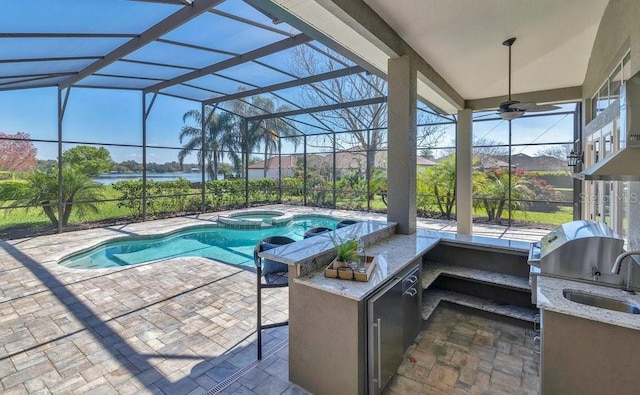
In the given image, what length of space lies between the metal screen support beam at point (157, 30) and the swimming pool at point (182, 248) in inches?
150

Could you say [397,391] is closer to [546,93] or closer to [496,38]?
[496,38]

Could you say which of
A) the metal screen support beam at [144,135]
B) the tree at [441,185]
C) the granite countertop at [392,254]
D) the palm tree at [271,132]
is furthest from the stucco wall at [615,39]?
the palm tree at [271,132]

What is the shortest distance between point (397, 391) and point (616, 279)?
1716 millimetres

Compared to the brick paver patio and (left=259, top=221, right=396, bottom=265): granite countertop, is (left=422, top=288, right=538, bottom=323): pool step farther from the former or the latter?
the brick paver patio

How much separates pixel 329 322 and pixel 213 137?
12299mm

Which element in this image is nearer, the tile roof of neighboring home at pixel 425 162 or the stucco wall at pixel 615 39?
the stucco wall at pixel 615 39

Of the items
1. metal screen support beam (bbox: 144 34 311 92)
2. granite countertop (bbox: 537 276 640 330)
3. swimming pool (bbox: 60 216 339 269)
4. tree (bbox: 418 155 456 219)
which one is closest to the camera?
granite countertop (bbox: 537 276 640 330)

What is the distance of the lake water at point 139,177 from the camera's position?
900 centimetres

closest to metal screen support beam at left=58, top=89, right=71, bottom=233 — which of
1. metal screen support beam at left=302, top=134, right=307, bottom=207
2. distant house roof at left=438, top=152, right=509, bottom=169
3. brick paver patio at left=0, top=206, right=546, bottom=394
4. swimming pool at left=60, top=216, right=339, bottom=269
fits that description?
swimming pool at left=60, top=216, right=339, bottom=269

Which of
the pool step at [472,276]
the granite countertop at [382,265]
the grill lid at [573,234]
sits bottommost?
the pool step at [472,276]

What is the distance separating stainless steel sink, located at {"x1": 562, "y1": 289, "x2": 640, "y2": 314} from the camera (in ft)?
6.07

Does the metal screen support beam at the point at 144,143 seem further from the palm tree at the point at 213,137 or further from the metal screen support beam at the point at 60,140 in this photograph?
the palm tree at the point at 213,137

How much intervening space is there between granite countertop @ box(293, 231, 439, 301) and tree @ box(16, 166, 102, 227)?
830cm

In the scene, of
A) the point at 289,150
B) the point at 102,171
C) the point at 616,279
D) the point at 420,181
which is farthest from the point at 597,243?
the point at 289,150
